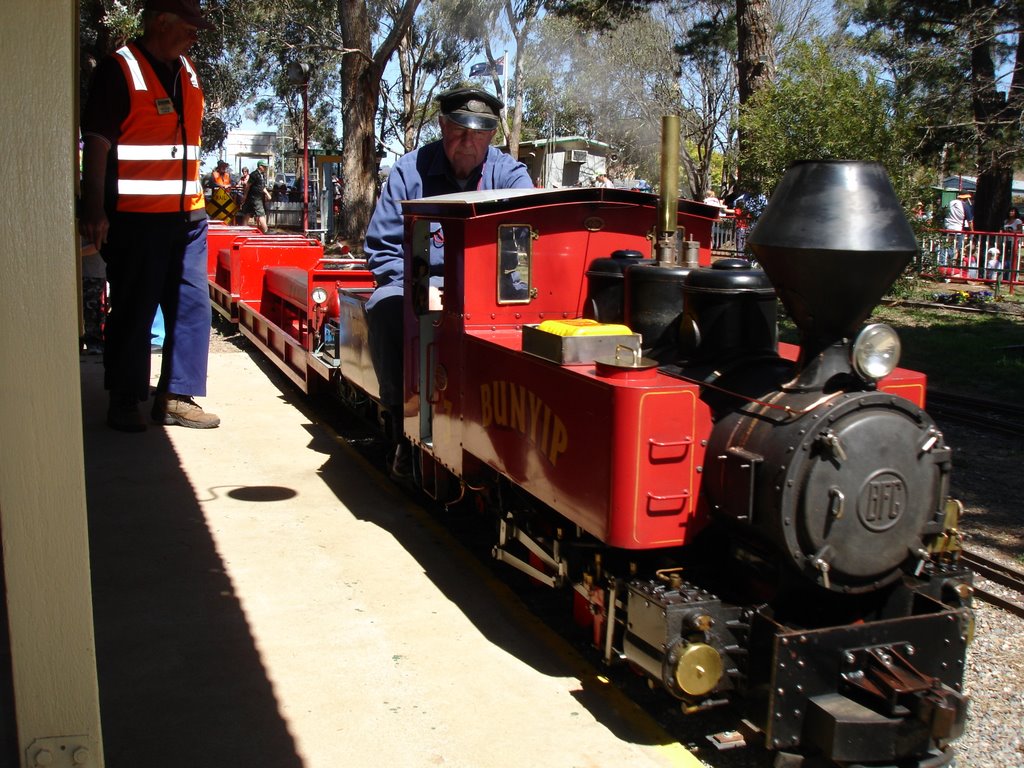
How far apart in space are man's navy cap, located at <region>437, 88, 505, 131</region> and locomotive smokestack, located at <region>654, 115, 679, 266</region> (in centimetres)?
162

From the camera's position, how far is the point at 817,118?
13.0m

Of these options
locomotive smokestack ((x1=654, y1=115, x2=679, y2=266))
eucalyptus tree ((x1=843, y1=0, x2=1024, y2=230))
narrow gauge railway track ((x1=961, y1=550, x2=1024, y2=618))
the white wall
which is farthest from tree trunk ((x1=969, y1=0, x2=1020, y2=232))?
the white wall

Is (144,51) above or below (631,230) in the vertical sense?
above

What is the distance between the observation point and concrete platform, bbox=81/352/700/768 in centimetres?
348

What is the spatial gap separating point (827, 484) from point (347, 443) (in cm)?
496

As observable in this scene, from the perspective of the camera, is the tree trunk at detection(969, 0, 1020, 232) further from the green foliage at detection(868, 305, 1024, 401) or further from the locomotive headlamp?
the locomotive headlamp

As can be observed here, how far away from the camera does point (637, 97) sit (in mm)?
44094

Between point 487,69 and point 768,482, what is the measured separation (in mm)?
35684

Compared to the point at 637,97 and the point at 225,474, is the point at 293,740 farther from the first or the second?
the point at 637,97

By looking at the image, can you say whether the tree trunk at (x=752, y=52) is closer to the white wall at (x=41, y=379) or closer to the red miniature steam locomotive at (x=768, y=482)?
the red miniature steam locomotive at (x=768, y=482)

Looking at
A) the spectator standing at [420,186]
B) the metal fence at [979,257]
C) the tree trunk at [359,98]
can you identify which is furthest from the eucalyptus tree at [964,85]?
the spectator standing at [420,186]

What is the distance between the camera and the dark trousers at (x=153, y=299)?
21.8ft

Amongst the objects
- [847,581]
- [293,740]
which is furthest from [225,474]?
[847,581]

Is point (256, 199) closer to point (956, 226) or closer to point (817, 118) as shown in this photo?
point (956, 226)
